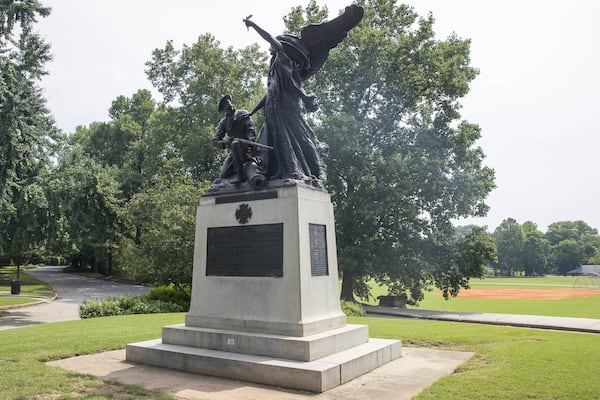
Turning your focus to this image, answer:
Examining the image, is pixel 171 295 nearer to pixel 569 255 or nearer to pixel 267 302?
pixel 267 302

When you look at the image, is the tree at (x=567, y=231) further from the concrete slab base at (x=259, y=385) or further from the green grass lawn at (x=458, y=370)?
the concrete slab base at (x=259, y=385)

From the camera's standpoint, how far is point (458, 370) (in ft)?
22.8

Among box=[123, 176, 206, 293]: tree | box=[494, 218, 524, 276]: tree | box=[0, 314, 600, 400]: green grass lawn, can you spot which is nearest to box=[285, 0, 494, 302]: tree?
box=[123, 176, 206, 293]: tree

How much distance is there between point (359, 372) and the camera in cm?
676

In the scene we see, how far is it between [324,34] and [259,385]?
6.49 meters

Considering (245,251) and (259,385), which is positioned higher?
(245,251)

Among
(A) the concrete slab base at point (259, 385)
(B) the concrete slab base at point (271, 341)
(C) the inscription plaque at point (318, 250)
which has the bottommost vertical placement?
(A) the concrete slab base at point (259, 385)

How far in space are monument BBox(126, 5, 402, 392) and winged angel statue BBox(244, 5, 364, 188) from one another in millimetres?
20

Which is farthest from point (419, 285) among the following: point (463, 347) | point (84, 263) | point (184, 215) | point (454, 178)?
point (84, 263)

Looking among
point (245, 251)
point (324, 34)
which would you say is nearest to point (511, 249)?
point (324, 34)

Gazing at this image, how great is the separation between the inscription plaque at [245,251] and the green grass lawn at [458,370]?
2.44 metres

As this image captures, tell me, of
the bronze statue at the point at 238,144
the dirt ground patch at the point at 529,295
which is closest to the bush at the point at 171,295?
the bronze statue at the point at 238,144

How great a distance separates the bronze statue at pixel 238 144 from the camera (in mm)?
8258

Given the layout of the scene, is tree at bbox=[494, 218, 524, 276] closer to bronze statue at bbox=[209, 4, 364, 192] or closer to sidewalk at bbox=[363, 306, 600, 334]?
sidewalk at bbox=[363, 306, 600, 334]
